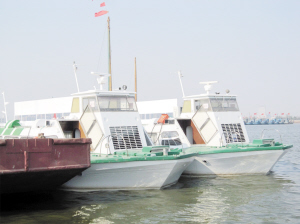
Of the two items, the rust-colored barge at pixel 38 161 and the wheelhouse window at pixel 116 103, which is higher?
the wheelhouse window at pixel 116 103

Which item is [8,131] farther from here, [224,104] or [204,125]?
[224,104]

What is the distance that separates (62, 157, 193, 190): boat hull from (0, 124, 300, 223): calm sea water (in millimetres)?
327

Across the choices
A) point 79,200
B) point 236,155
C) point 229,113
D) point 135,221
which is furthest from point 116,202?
point 229,113

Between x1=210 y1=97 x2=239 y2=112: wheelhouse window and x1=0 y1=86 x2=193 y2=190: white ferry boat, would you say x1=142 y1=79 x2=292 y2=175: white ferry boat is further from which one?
x1=0 y1=86 x2=193 y2=190: white ferry boat

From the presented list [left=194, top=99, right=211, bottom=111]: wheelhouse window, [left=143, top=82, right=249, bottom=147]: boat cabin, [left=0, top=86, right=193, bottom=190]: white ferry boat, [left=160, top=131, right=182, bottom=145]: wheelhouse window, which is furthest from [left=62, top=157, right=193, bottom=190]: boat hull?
[left=194, top=99, right=211, bottom=111]: wheelhouse window

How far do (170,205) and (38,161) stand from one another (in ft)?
15.0

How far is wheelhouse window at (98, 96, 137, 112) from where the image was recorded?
59.9 feet

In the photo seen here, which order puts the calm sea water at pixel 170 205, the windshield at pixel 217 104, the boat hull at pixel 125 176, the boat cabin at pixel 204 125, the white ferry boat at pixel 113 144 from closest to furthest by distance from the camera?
the calm sea water at pixel 170 205, the boat hull at pixel 125 176, the white ferry boat at pixel 113 144, the boat cabin at pixel 204 125, the windshield at pixel 217 104

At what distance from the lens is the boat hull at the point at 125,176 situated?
15125 mm

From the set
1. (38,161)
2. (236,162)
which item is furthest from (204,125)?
(38,161)

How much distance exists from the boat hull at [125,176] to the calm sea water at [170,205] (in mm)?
327

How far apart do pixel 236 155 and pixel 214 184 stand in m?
2.21

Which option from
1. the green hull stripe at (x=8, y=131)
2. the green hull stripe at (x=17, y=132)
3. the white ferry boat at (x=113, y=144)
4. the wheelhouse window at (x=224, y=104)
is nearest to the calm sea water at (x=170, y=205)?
the white ferry boat at (x=113, y=144)

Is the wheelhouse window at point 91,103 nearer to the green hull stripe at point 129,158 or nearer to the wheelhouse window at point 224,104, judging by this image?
the green hull stripe at point 129,158
